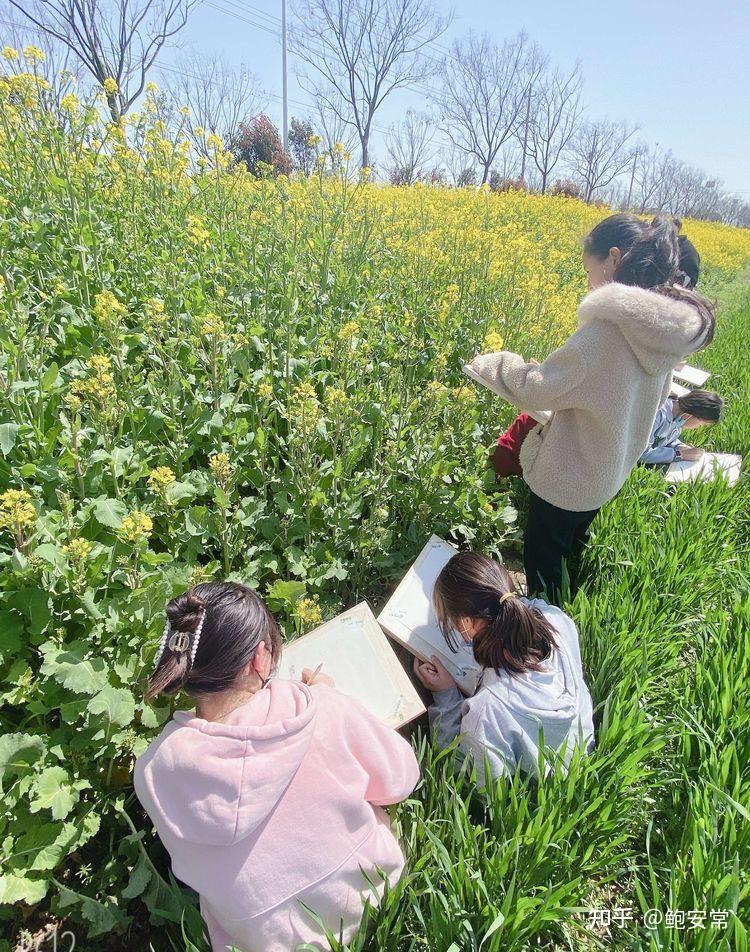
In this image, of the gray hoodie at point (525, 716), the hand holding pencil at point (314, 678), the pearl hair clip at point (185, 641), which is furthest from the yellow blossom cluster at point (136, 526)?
the gray hoodie at point (525, 716)

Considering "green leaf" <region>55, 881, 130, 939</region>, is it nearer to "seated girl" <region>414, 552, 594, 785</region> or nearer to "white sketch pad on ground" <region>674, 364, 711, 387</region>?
"seated girl" <region>414, 552, 594, 785</region>

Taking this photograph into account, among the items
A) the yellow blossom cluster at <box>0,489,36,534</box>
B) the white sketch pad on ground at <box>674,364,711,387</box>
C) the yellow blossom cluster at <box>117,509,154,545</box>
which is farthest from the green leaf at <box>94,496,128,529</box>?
the white sketch pad on ground at <box>674,364,711,387</box>

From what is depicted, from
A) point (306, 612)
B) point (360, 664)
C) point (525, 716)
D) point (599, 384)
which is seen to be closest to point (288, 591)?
point (306, 612)

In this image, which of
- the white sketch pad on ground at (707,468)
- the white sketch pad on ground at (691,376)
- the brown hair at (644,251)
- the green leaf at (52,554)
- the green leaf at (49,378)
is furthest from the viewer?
the white sketch pad on ground at (691,376)

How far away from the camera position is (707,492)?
297cm

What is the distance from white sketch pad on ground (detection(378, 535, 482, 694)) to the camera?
2020 mm

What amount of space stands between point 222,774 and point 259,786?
77mm

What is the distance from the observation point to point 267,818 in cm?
119

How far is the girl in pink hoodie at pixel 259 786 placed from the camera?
116 cm

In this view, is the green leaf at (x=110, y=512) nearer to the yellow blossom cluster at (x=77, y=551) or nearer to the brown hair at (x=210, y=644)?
the yellow blossom cluster at (x=77, y=551)

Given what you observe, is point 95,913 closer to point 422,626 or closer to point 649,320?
point 422,626

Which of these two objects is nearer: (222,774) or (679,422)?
(222,774)

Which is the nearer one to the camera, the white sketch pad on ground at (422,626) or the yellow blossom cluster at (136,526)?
the yellow blossom cluster at (136,526)

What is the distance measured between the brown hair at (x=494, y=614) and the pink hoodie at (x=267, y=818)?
1.94ft
